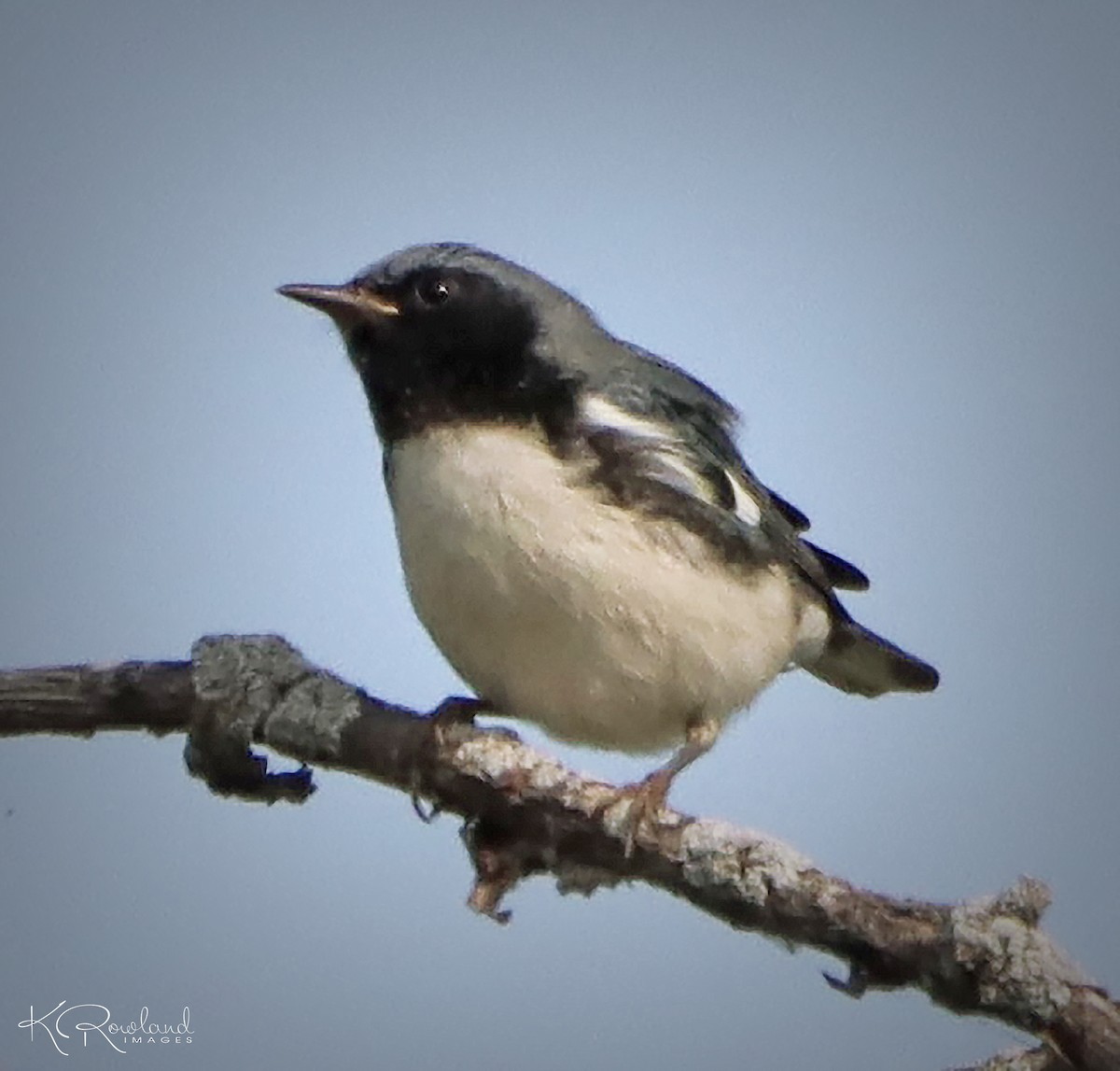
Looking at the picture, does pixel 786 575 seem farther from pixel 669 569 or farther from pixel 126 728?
pixel 126 728

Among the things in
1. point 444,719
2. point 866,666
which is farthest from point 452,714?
point 866,666

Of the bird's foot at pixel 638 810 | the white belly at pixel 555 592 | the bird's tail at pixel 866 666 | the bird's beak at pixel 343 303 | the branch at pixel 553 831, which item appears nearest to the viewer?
the branch at pixel 553 831

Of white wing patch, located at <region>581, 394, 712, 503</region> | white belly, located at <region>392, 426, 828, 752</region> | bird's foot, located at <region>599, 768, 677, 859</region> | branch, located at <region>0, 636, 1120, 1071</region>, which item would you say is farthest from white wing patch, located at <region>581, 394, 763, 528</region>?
bird's foot, located at <region>599, 768, 677, 859</region>

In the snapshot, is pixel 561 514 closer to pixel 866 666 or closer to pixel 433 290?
pixel 433 290

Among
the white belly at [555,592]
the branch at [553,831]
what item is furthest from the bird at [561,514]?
the branch at [553,831]

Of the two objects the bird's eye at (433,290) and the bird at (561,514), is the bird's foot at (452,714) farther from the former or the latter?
the bird's eye at (433,290)

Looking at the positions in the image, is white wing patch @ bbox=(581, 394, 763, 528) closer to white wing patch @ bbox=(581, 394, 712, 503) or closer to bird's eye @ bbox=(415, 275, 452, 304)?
white wing patch @ bbox=(581, 394, 712, 503)
